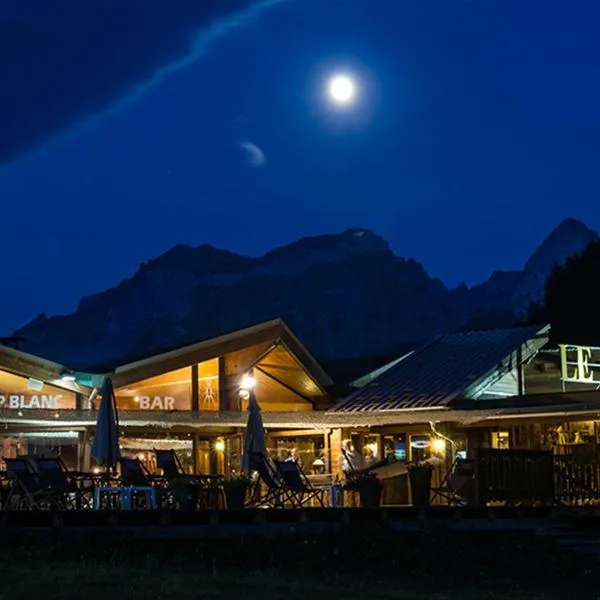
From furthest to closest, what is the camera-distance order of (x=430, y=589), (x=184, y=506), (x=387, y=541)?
(x=184, y=506) → (x=387, y=541) → (x=430, y=589)

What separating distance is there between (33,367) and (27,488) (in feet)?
25.0

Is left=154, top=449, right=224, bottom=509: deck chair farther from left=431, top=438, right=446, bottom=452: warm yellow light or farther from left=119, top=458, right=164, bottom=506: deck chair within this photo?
left=431, top=438, right=446, bottom=452: warm yellow light

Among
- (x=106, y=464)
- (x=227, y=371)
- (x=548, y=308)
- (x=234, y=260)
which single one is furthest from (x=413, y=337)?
(x=106, y=464)

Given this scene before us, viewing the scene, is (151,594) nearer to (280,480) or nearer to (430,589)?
(430,589)

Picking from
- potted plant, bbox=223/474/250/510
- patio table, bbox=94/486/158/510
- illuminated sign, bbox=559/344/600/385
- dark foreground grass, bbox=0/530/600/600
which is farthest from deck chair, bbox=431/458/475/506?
illuminated sign, bbox=559/344/600/385

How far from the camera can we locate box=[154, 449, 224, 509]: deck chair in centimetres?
1443

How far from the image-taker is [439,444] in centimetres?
2245

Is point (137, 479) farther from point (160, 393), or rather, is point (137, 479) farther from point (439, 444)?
point (439, 444)

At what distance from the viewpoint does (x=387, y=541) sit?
12.8m

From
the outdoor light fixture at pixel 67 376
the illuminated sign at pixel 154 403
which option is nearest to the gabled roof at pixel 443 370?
the illuminated sign at pixel 154 403

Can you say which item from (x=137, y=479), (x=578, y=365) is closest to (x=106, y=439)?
(x=137, y=479)

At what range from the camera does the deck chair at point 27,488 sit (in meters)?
14.3

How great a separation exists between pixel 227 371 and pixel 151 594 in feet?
51.9

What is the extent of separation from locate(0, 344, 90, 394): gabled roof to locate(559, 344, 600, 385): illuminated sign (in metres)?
9.53
